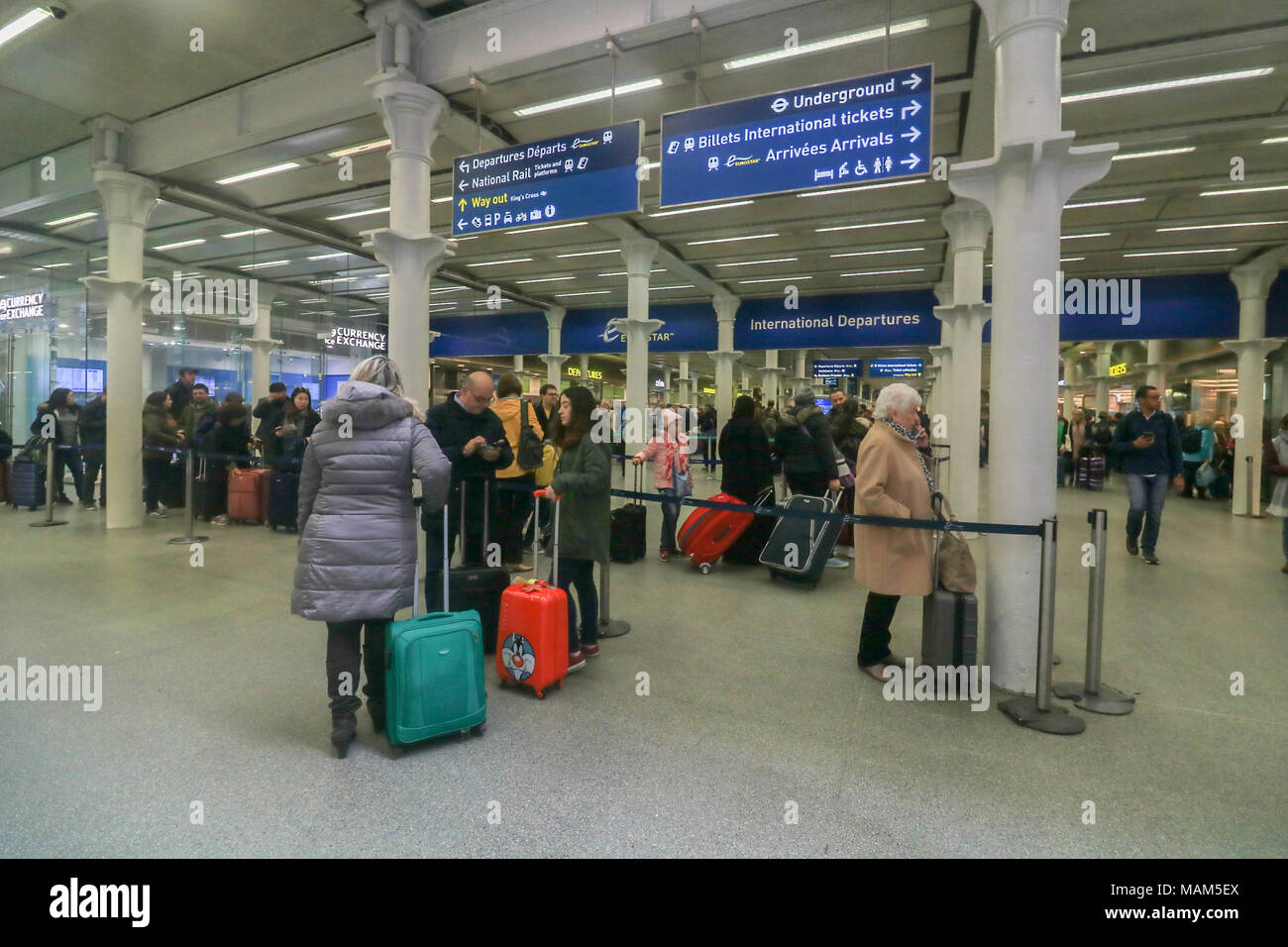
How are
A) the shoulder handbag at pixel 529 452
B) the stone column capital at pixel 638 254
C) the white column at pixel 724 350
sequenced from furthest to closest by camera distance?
the white column at pixel 724 350, the stone column capital at pixel 638 254, the shoulder handbag at pixel 529 452

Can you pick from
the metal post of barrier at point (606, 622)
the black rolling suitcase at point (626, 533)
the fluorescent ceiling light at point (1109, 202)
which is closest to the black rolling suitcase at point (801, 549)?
the black rolling suitcase at point (626, 533)

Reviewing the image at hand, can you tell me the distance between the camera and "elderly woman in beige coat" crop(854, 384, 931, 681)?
3652 millimetres

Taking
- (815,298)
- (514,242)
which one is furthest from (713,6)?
(815,298)

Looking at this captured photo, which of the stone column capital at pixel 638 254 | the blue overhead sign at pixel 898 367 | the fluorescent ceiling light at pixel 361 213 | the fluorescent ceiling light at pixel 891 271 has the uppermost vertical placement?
the fluorescent ceiling light at pixel 361 213

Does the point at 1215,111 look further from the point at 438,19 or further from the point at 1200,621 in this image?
the point at 438,19

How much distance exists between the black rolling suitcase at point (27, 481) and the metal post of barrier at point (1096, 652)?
12.5 metres

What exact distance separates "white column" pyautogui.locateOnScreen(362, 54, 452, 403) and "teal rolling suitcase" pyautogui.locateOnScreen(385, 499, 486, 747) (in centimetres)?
350

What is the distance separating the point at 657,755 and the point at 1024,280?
10.5ft

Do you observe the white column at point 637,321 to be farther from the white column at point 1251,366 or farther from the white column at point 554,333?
the white column at point 1251,366

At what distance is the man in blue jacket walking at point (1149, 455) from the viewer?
7.03 metres

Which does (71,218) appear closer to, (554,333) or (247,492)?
(247,492)

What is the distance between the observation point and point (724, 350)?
1672 centimetres

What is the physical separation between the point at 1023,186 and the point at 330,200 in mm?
10038

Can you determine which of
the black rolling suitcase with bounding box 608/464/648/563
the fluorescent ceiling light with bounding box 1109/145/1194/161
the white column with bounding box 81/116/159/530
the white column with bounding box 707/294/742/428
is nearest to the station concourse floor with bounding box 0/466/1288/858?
the black rolling suitcase with bounding box 608/464/648/563
